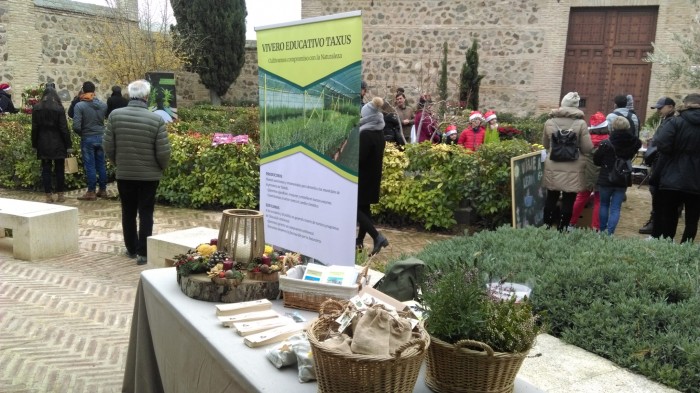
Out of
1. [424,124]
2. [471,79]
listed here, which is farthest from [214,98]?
[424,124]

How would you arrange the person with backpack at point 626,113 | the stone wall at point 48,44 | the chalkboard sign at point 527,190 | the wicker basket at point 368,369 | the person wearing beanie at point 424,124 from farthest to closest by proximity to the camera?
1. the stone wall at point 48,44
2. the person wearing beanie at point 424,124
3. the person with backpack at point 626,113
4. the chalkboard sign at point 527,190
5. the wicker basket at point 368,369

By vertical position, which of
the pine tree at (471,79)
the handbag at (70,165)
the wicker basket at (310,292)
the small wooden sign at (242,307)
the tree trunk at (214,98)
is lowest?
the handbag at (70,165)

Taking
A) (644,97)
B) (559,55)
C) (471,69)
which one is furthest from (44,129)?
(644,97)

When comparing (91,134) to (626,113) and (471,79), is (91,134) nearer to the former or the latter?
(626,113)

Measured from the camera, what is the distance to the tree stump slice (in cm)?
278

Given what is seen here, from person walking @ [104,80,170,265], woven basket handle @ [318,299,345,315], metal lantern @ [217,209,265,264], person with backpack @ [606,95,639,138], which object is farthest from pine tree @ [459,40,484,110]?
woven basket handle @ [318,299,345,315]

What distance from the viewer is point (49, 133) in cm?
845

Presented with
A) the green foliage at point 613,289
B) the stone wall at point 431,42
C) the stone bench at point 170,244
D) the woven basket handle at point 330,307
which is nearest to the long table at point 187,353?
the woven basket handle at point 330,307

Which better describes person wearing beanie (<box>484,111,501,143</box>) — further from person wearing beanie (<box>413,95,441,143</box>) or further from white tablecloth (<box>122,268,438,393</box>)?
white tablecloth (<box>122,268,438,393</box>)

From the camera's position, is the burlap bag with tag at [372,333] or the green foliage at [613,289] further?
the green foliage at [613,289]

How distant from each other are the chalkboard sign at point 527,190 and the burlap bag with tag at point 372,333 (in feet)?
15.9

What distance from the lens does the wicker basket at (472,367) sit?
6.30 ft

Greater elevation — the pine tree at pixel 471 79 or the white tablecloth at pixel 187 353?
the pine tree at pixel 471 79

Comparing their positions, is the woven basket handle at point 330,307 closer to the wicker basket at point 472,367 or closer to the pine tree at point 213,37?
the wicker basket at point 472,367
